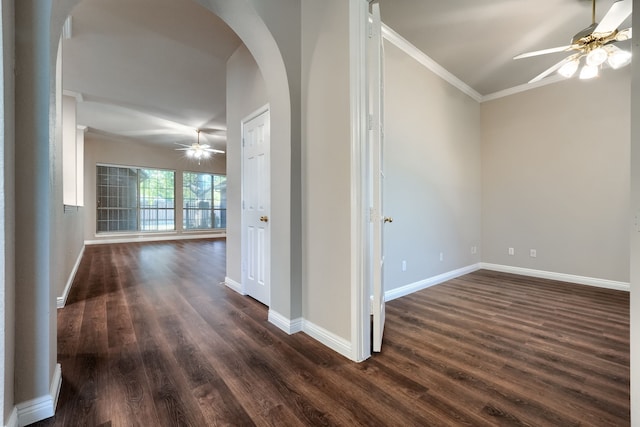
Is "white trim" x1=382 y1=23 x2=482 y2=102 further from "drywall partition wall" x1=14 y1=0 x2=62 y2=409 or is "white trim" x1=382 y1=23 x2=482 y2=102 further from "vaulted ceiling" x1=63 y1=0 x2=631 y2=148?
"drywall partition wall" x1=14 y1=0 x2=62 y2=409

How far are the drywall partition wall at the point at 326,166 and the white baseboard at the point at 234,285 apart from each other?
50.2 inches

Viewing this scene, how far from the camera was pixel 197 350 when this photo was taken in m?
1.94

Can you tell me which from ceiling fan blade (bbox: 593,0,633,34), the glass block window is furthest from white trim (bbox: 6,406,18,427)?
the glass block window

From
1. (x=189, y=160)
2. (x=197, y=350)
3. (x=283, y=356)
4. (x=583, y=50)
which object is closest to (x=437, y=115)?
(x=583, y=50)

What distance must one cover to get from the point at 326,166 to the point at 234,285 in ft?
7.00

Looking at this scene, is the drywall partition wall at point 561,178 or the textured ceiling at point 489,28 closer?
the textured ceiling at point 489,28

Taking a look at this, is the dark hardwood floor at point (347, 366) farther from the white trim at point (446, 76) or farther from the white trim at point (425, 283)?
the white trim at point (446, 76)

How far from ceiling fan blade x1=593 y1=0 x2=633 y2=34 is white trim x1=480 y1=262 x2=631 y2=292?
2951 millimetres

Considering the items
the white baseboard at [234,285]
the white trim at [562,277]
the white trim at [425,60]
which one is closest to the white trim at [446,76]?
the white trim at [425,60]

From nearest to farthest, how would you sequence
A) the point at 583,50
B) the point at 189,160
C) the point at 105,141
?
the point at 583,50 < the point at 105,141 < the point at 189,160

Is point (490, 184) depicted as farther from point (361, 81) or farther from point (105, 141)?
point (105, 141)

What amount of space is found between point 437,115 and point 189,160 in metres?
8.09

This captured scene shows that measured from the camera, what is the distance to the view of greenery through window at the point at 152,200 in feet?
26.2

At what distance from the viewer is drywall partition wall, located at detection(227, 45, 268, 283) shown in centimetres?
310
